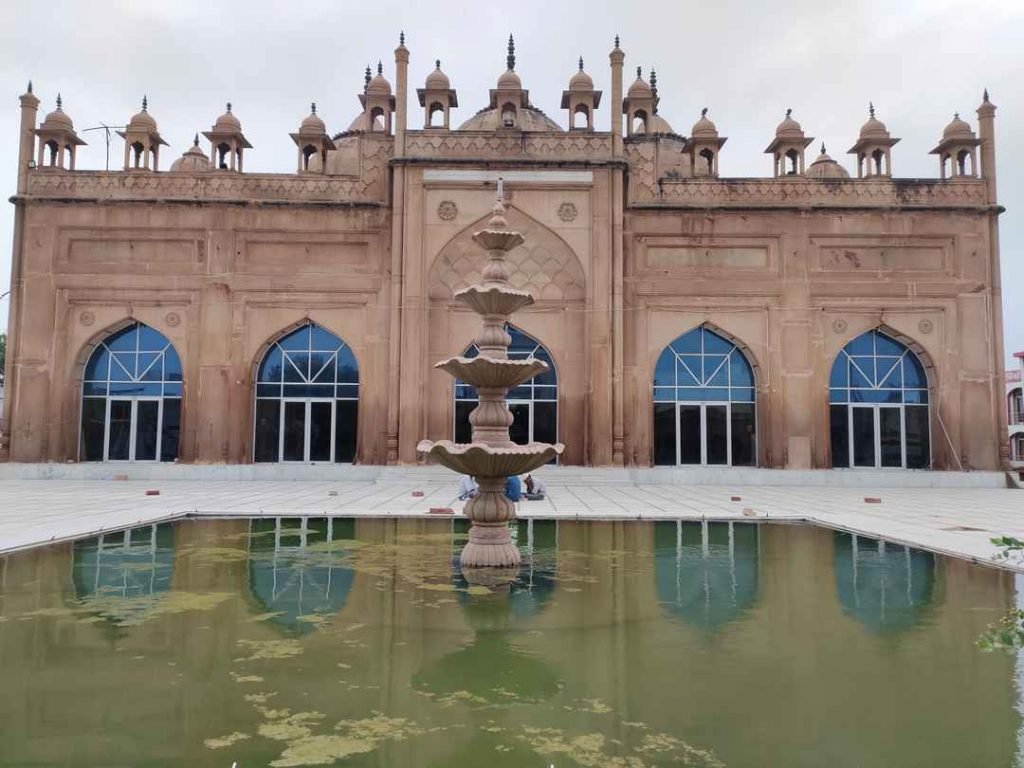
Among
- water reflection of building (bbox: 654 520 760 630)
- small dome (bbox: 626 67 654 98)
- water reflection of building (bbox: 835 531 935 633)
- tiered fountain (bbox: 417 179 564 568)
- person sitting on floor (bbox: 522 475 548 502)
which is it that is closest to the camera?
water reflection of building (bbox: 835 531 935 633)

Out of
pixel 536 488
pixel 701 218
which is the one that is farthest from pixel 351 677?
pixel 701 218

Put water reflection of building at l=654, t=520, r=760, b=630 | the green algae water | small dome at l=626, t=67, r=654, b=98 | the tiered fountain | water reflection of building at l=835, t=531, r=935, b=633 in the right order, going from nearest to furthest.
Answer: the green algae water, water reflection of building at l=835, t=531, r=935, b=633, water reflection of building at l=654, t=520, r=760, b=630, the tiered fountain, small dome at l=626, t=67, r=654, b=98

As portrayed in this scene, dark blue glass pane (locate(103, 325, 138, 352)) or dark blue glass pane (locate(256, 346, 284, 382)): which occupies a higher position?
dark blue glass pane (locate(103, 325, 138, 352))

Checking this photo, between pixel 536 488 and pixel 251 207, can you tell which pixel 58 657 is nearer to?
pixel 536 488

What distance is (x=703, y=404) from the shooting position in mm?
16859

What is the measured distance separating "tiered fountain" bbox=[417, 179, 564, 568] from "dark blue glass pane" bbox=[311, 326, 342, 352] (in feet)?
36.2

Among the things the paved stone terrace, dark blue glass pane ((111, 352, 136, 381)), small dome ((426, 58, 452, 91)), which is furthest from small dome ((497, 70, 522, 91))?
dark blue glass pane ((111, 352, 136, 381))

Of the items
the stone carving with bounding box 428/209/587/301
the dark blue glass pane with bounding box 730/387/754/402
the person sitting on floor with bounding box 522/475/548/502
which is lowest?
the person sitting on floor with bounding box 522/475/548/502

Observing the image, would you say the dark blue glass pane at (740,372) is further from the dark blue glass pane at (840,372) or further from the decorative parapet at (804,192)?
the decorative parapet at (804,192)

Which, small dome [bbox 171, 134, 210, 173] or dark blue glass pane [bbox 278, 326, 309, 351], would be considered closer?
dark blue glass pane [bbox 278, 326, 309, 351]

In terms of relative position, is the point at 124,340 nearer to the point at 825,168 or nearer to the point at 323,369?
the point at 323,369

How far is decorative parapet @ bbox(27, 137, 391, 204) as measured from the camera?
663 inches

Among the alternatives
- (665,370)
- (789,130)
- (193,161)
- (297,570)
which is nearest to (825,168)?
(789,130)

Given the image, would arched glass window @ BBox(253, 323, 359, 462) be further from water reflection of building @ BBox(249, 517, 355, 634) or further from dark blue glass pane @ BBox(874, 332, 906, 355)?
dark blue glass pane @ BBox(874, 332, 906, 355)
